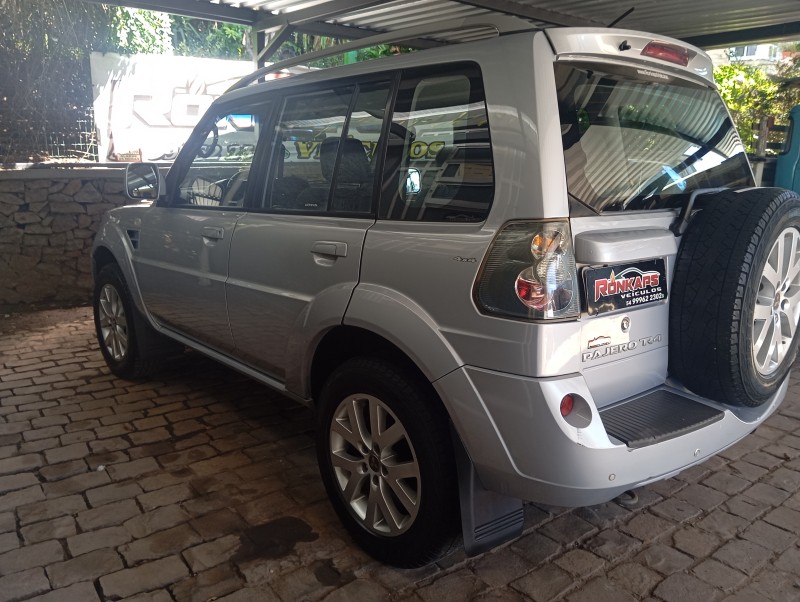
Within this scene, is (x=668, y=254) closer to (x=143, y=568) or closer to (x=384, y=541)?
(x=384, y=541)

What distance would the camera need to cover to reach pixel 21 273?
7.32m

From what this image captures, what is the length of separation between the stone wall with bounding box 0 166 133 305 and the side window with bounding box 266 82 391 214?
4.99 meters

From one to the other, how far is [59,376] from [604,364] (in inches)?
174

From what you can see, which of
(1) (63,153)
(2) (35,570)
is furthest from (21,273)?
(2) (35,570)

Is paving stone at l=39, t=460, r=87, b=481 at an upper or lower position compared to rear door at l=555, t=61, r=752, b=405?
lower

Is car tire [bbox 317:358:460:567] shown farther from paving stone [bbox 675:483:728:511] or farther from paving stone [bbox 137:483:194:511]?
paving stone [bbox 675:483:728:511]

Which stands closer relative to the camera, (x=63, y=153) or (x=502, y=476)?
(x=502, y=476)

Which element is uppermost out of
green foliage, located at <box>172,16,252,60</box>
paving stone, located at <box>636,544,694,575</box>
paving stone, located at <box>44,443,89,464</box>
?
green foliage, located at <box>172,16,252,60</box>

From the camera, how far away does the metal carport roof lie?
6141mm

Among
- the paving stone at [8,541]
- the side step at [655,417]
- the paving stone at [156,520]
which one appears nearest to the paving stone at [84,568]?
the paving stone at [156,520]

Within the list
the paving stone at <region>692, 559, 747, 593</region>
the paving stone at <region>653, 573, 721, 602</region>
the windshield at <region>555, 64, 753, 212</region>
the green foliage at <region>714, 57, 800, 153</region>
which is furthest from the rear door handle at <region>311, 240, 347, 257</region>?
the green foliage at <region>714, 57, 800, 153</region>

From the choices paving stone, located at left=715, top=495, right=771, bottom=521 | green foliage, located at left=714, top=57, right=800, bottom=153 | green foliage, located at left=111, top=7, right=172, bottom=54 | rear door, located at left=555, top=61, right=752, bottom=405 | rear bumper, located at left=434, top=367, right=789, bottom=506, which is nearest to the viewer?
rear bumper, located at left=434, top=367, right=789, bottom=506

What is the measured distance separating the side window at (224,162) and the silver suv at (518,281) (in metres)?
0.47

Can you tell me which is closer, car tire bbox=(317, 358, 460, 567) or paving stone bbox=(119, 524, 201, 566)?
car tire bbox=(317, 358, 460, 567)
